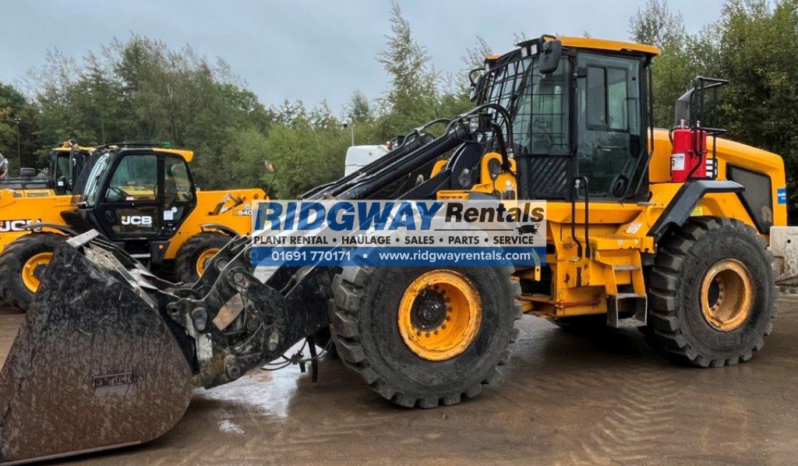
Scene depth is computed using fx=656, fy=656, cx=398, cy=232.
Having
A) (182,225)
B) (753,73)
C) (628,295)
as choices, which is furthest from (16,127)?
(628,295)

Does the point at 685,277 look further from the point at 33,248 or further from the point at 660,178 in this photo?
the point at 33,248

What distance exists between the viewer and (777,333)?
678 centimetres

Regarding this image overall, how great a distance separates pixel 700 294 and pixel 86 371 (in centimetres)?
466

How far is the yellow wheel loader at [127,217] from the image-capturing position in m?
8.62

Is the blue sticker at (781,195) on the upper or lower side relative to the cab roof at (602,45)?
lower

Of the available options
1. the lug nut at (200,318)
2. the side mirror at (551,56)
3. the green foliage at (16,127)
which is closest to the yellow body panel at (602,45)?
the side mirror at (551,56)

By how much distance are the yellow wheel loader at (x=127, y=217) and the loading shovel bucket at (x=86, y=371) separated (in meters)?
5.54

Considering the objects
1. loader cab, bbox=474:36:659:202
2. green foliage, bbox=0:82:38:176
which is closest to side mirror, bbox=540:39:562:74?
loader cab, bbox=474:36:659:202

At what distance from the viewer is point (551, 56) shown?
4.87 meters

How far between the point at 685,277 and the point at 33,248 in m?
7.80

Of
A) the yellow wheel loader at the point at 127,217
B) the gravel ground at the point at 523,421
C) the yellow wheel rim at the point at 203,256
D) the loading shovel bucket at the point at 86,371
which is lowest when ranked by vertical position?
the gravel ground at the point at 523,421

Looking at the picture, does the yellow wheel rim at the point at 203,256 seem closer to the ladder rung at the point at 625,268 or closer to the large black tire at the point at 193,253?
the large black tire at the point at 193,253

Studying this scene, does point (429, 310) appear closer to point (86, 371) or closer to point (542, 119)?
point (542, 119)

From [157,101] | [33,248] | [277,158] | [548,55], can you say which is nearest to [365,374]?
[548,55]
